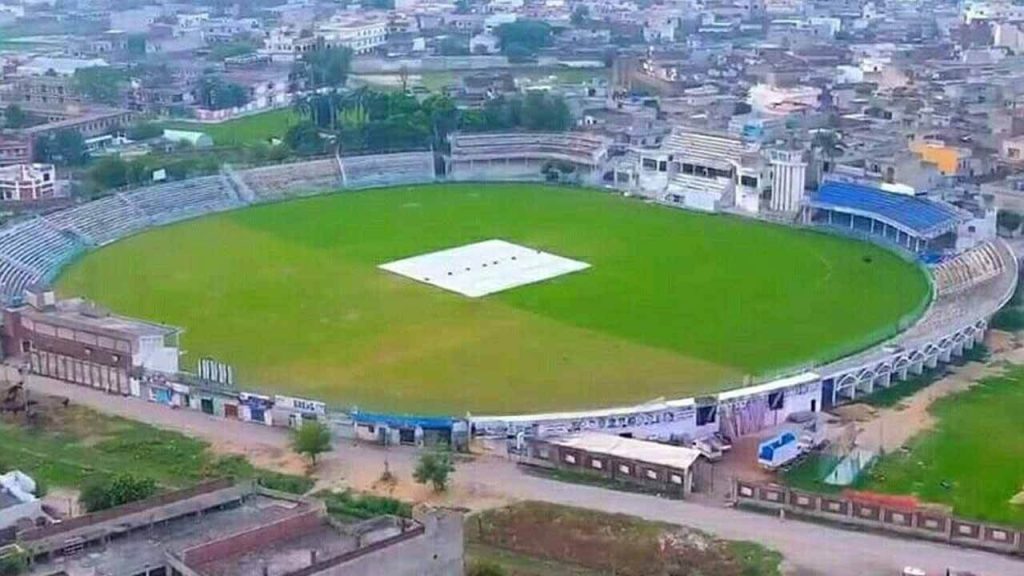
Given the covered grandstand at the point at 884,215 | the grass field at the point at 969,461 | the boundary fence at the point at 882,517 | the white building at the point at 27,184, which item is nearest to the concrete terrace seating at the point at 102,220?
the white building at the point at 27,184

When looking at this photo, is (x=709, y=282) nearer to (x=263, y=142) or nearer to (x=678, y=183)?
(x=678, y=183)

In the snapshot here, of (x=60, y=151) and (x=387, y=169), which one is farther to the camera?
(x=60, y=151)

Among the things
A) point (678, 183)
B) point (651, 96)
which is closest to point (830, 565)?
point (678, 183)

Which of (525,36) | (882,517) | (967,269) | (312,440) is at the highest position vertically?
(525,36)

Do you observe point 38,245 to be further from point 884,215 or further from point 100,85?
point 100,85

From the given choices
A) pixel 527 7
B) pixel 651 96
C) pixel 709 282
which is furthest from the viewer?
pixel 527 7

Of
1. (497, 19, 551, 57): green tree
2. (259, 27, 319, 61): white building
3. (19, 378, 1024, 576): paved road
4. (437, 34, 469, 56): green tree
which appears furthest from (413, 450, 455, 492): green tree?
(437, 34, 469, 56): green tree

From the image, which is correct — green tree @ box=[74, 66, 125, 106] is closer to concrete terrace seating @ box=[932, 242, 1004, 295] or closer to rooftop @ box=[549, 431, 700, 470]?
concrete terrace seating @ box=[932, 242, 1004, 295]

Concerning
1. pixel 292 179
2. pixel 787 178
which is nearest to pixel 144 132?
pixel 292 179
